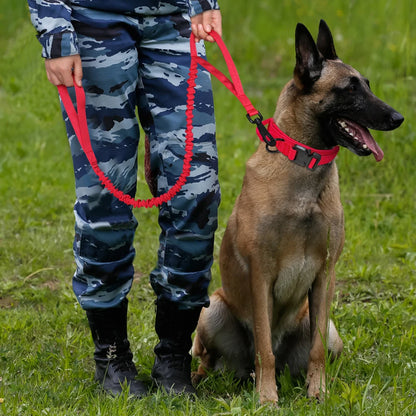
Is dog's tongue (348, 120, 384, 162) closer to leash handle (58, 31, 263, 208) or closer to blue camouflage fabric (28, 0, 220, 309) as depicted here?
leash handle (58, 31, 263, 208)

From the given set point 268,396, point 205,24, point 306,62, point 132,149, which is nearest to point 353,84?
point 306,62

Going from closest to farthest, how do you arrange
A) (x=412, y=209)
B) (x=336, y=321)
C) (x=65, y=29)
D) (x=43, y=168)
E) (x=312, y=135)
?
(x=65, y=29) → (x=312, y=135) → (x=336, y=321) → (x=412, y=209) → (x=43, y=168)

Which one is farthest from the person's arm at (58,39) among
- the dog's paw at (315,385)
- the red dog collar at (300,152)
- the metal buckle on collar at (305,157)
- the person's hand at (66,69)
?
the dog's paw at (315,385)

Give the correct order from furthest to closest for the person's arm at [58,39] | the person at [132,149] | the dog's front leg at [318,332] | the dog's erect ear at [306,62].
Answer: the dog's front leg at [318,332]
the dog's erect ear at [306,62]
the person at [132,149]
the person's arm at [58,39]

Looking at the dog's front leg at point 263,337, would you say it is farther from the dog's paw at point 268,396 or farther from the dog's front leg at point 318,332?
the dog's front leg at point 318,332

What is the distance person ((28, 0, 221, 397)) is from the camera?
2.80 meters

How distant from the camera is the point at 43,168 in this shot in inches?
247

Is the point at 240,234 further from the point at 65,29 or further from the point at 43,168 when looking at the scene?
the point at 43,168

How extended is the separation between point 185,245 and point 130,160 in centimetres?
39

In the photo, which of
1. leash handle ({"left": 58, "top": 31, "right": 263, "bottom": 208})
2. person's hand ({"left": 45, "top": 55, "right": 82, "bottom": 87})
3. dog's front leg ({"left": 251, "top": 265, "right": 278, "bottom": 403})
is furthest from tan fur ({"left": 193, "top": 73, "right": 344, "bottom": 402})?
person's hand ({"left": 45, "top": 55, "right": 82, "bottom": 87})

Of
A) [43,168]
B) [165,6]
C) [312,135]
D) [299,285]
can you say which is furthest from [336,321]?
[43,168]

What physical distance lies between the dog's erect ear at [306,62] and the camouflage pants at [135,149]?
1.26 feet

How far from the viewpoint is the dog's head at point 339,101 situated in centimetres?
304

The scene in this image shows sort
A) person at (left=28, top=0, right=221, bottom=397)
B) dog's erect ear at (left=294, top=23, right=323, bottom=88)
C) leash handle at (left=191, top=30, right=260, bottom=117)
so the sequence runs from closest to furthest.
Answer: person at (left=28, top=0, right=221, bottom=397) → leash handle at (left=191, top=30, right=260, bottom=117) → dog's erect ear at (left=294, top=23, right=323, bottom=88)
